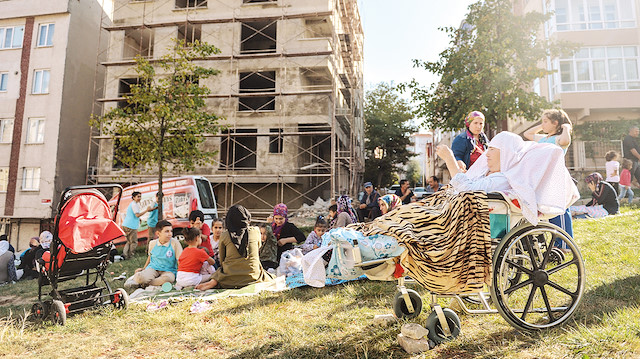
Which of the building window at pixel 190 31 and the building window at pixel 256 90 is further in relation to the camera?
the building window at pixel 256 90

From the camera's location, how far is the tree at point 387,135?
3130 centimetres

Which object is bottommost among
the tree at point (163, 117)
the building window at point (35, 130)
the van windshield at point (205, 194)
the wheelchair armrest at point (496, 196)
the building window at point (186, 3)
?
the wheelchair armrest at point (496, 196)

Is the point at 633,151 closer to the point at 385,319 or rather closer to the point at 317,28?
the point at 385,319

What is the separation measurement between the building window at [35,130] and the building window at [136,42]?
6.41m

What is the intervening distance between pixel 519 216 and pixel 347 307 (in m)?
2.20

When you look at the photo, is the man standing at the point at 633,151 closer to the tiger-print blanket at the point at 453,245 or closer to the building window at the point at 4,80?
the tiger-print blanket at the point at 453,245

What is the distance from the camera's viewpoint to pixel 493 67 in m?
14.0

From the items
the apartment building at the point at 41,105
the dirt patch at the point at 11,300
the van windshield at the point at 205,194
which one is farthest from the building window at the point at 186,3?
the dirt patch at the point at 11,300

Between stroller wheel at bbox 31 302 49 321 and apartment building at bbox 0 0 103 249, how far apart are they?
65.4 feet

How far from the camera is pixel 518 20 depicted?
14.7 metres

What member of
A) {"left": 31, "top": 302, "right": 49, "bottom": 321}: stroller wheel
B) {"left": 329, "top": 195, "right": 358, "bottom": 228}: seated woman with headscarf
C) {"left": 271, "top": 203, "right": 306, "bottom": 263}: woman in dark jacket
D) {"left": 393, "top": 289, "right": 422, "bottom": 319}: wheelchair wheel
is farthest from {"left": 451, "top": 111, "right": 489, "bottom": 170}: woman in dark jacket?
{"left": 31, "top": 302, "right": 49, "bottom": 321}: stroller wheel

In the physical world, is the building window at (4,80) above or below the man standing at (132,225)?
above

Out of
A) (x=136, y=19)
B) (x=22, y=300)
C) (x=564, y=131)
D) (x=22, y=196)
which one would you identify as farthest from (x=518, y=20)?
(x=22, y=196)

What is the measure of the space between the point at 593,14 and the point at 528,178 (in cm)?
2230
